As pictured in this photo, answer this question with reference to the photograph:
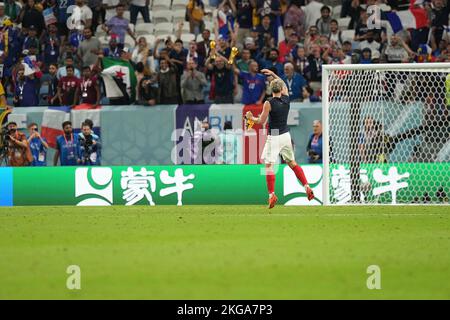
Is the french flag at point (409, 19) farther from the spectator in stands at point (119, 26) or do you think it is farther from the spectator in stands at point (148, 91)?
the spectator in stands at point (119, 26)

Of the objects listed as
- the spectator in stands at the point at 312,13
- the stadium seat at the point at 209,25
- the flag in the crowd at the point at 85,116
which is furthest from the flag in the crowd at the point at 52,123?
the spectator in stands at the point at 312,13

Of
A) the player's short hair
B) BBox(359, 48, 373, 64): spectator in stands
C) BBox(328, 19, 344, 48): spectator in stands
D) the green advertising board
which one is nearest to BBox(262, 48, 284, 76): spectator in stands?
BBox(328, 19, 344, 48): spectator in stands

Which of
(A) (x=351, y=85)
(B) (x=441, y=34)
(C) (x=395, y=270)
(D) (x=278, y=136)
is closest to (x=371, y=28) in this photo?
(B) (x=441, y=34)

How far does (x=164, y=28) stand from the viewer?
2759 centimetres

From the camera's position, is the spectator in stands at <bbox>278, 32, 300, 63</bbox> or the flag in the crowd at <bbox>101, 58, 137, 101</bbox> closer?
the spectator in stands at <bbox>278, 32, 300, 63</bbox>

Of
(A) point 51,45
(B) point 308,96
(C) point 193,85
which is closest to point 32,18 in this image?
(A) point 51,45

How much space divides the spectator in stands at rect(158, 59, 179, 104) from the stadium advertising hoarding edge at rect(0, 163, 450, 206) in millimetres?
2953

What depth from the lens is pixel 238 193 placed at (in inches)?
848

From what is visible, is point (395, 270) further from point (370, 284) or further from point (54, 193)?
point (54, 193)

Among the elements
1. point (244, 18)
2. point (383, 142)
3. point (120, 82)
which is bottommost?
point (383, 142)

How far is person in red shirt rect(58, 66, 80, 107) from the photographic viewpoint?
2521 centimetres

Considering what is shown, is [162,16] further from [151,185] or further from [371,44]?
[151,185]

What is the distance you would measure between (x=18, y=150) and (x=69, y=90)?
239 cm

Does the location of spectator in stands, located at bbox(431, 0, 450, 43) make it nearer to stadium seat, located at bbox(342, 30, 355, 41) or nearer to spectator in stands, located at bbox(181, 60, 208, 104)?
stadium seat, located at bbox(342, 30, 355, 41)
